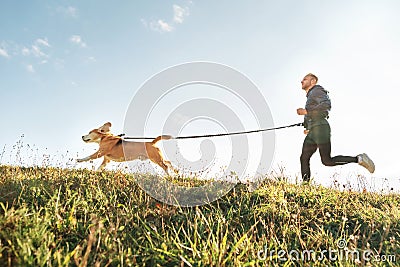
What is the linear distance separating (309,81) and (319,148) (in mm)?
1415

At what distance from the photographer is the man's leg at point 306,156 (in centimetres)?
702

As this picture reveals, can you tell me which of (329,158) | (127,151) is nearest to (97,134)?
(127,151)

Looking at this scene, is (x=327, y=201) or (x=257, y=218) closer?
(x=257, y=218)

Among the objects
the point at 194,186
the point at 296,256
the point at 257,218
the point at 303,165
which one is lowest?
the point at 296,256

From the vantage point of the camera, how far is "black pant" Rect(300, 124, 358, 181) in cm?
680

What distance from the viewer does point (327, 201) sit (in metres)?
5.17

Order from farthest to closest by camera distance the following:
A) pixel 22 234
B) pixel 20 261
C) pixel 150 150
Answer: pixel 150 150, pixel 22 234, pixel 20 261

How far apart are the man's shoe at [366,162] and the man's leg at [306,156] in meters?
0.89

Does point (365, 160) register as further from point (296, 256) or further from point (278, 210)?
point (296, 256)

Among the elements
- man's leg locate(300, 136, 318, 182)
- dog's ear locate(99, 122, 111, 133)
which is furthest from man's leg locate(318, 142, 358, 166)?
dog's ear locate(99, 122, 111, 133)

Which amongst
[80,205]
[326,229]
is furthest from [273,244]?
[80,205]

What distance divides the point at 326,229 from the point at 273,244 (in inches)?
41.2

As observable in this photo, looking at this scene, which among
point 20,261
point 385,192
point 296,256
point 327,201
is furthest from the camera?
point 385,192

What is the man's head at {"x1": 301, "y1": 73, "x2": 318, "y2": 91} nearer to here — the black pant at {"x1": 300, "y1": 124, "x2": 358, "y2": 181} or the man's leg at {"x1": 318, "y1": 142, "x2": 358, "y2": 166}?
the black pant at {"x1": 300, "y1": 124, "x2": 358, "y2": 181}
